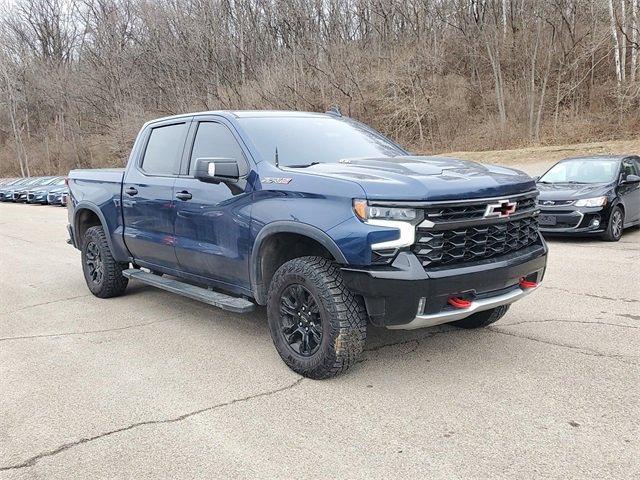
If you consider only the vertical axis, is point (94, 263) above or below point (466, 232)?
below

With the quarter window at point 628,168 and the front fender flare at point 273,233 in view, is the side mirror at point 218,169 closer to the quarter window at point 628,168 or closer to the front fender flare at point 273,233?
the front fender flare at point 273,233

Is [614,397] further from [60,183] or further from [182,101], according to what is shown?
[182,101]

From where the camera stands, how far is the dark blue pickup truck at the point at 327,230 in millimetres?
3807

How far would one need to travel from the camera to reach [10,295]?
7.61 meters

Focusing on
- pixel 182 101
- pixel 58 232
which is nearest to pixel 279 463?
pixel 58 232

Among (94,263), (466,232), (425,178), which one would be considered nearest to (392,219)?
(425,178)

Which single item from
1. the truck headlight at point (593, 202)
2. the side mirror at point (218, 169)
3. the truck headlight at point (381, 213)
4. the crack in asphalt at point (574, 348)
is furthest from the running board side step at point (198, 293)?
the truck headlight at point (593, 202)

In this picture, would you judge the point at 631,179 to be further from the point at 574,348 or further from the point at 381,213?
the point at 381,213

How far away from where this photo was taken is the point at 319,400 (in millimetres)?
3922

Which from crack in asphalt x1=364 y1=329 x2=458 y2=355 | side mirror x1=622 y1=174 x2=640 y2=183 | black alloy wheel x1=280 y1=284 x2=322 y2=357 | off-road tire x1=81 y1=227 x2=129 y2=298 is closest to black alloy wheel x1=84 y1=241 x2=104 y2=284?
off-road tire x1=81 y1=227 x2=129 y2=298

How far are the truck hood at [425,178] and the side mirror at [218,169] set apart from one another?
0.61 m

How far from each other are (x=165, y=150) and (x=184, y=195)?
90cm

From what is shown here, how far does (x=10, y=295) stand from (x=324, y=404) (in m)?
5.54

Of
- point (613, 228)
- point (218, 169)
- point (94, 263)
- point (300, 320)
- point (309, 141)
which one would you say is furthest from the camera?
point (613, 228)
